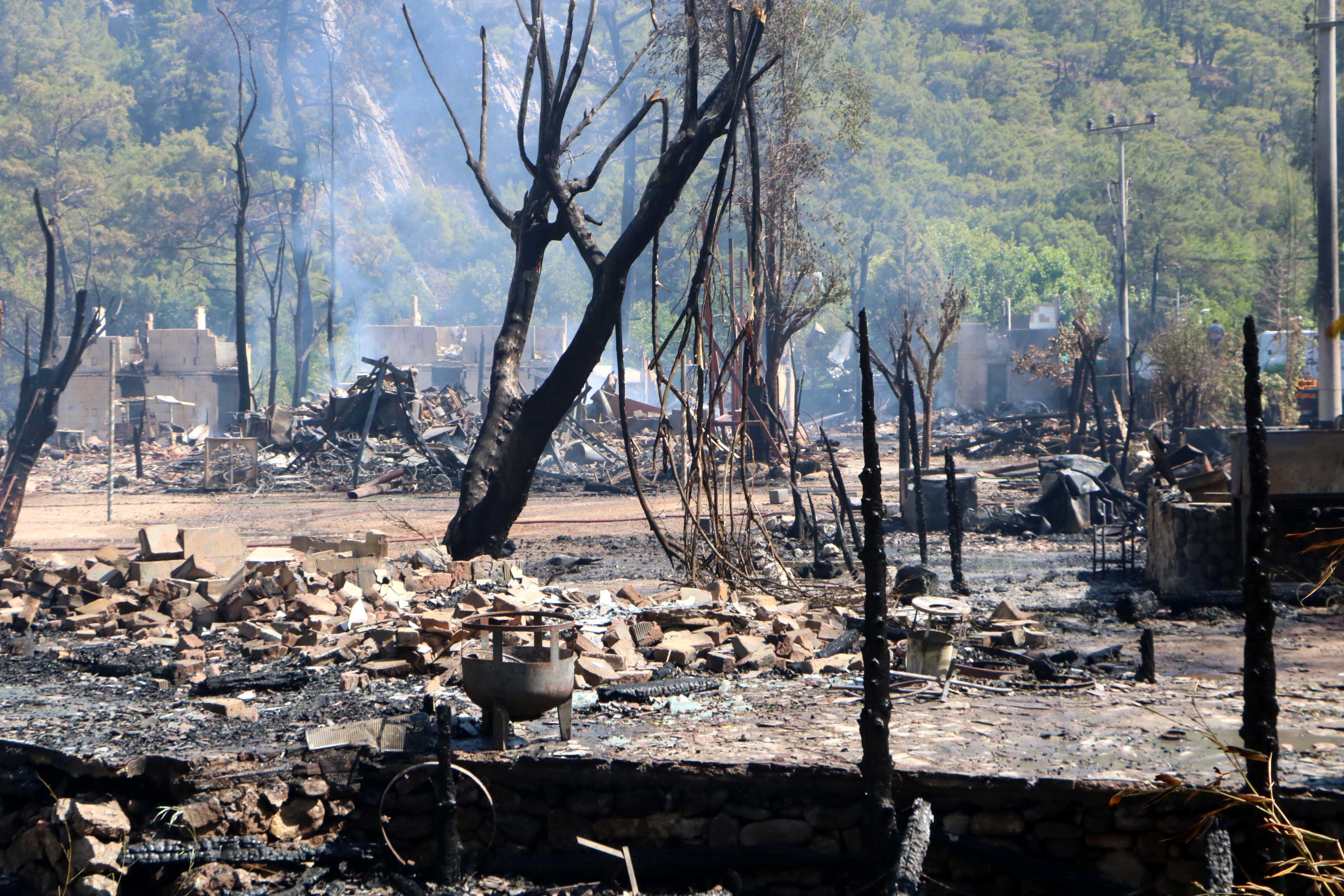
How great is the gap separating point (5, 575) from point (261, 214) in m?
59.4

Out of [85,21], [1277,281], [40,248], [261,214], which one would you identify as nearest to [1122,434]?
[1277,281]

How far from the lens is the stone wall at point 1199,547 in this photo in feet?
34.1

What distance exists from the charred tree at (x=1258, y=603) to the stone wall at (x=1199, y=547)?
647 centimetres

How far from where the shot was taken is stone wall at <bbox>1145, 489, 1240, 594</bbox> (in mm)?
10391

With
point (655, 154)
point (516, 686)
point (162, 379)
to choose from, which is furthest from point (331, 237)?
point (516, 686)

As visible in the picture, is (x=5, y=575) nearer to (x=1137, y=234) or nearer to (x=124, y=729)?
(x=124, y=729)

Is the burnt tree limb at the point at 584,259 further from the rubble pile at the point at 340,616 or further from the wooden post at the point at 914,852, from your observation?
the wooden post at the point at 914,852

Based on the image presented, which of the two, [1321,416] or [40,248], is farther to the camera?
[40,248]

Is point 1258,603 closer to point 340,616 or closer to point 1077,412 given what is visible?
point 340,616

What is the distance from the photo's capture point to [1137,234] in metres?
55.2

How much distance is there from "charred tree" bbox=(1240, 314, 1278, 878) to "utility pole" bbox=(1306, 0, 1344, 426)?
45.4ft

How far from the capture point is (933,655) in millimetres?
6832

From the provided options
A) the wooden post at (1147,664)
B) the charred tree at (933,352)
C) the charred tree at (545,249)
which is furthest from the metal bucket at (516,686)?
the charred tree at (933,352)

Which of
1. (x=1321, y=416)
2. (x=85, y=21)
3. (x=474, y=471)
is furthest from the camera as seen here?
(x=85, y=21)
